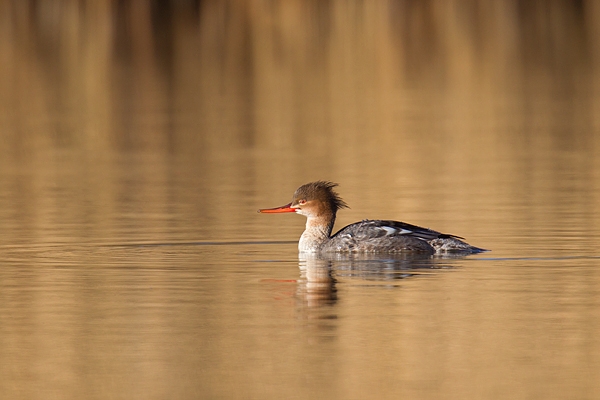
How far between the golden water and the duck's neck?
0.19 m

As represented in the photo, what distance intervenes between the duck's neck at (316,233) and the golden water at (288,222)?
0.62ft

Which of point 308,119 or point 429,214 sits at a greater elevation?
point 308,119

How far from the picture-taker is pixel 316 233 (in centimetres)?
1341

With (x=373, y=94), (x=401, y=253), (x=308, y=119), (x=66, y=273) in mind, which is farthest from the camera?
(x=373, y=94)

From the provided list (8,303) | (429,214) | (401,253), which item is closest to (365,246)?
(401,253)

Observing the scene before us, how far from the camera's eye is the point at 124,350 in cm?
885

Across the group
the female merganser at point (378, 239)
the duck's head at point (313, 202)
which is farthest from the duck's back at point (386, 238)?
the duck's head at point (313, 202)

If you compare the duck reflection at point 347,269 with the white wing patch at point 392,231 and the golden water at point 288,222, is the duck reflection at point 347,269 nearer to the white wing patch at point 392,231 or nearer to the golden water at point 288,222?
the golden water at point 288,222

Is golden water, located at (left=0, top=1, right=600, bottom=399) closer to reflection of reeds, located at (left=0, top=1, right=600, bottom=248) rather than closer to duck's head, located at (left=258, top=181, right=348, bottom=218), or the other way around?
reflection of reeds, located at (left=0, top=1, right=600, bottom=248)

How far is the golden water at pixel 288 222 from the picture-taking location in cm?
845

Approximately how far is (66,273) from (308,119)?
49.6 feet

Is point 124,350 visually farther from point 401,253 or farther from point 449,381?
point 401,253

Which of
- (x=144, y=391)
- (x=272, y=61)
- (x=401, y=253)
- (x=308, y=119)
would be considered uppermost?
(x=272, y=61)

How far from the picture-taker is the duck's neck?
520 inches
